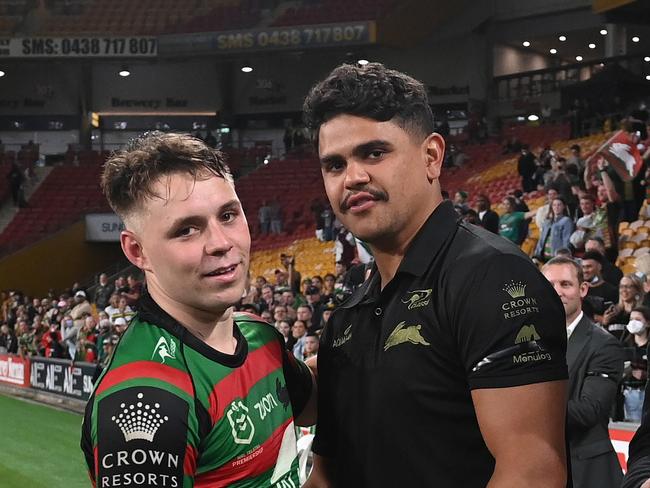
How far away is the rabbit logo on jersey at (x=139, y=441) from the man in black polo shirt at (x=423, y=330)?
45cm

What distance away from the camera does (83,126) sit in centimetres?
3362

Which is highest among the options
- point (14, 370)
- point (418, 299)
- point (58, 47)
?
point (58, 47)

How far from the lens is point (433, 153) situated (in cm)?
231

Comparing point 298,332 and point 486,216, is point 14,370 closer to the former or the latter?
point 298,332

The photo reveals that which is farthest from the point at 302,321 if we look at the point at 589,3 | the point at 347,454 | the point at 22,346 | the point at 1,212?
the point at 1,212

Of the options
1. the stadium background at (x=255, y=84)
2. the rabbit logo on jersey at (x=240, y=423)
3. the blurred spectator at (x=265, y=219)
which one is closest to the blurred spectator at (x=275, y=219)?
the blurred spectator at (x=265, y=219)

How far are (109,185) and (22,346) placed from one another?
1763 centimetres

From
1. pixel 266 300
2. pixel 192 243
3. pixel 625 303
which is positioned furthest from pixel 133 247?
pixel 266 300

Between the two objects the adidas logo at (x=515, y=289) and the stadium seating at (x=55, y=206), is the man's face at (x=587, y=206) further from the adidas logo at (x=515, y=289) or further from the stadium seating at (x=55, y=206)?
the stadium seating at (x=55, y=206)

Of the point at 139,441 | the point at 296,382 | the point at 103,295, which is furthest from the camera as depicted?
the point at 103,295

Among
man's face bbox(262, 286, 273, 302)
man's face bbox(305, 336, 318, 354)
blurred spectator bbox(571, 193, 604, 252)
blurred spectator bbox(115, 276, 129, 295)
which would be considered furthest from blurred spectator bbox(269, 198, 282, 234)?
man's face bbox(305, 336, 318, 354)

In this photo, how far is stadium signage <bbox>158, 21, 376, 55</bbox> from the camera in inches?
1075

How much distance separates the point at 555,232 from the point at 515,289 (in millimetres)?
8794

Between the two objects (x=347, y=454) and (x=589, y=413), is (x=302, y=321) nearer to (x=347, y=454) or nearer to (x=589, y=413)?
(x=589, y=413)
